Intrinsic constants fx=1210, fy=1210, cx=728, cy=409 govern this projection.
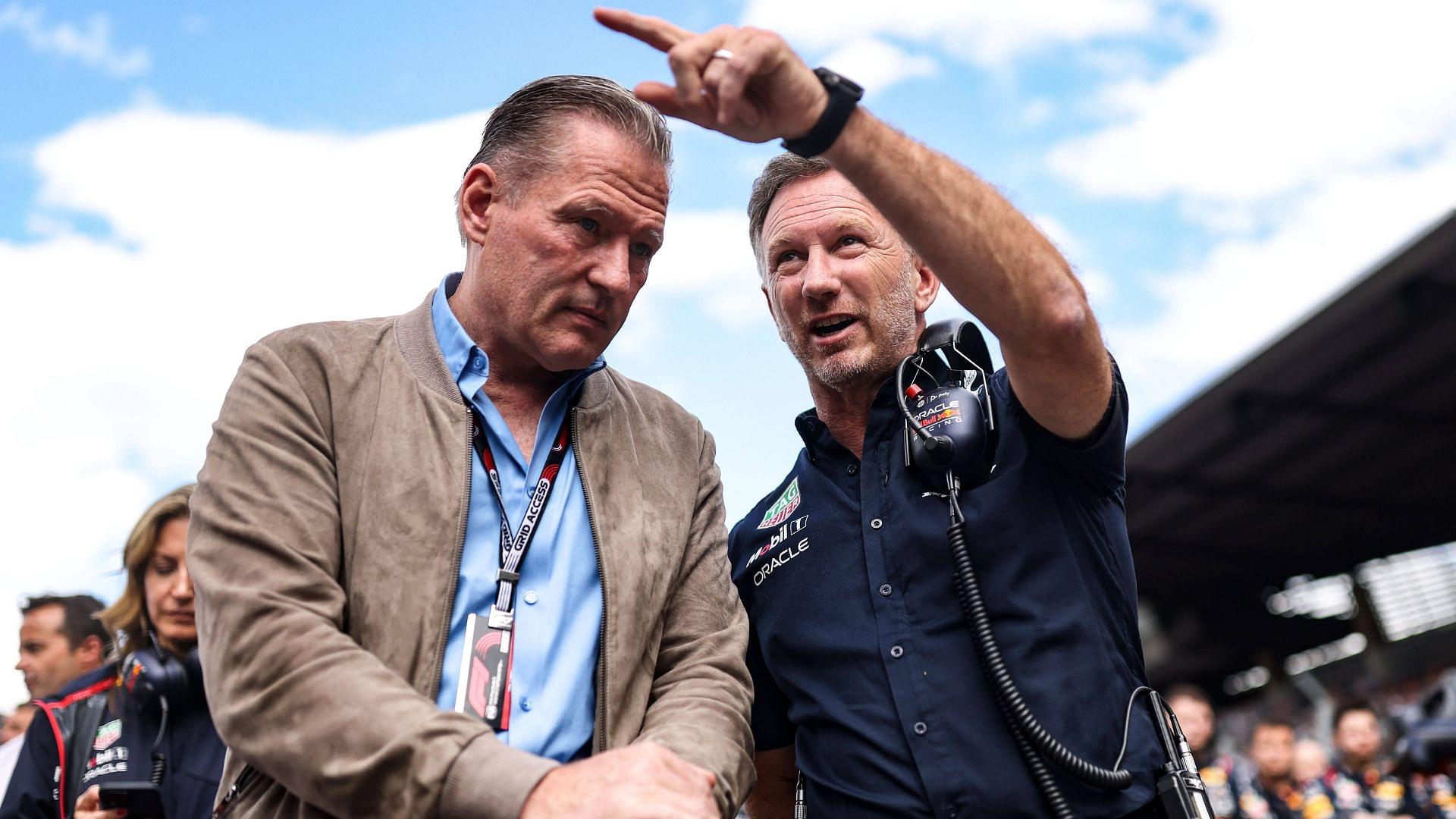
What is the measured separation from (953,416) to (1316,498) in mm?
15726

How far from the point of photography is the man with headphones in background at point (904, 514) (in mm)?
2176

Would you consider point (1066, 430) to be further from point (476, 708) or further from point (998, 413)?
point (476, 708)

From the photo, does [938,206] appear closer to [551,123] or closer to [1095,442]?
[1095,442]

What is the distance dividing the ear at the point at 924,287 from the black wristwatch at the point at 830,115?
1260 mm

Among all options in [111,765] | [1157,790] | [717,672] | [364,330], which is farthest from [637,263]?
[111,765]

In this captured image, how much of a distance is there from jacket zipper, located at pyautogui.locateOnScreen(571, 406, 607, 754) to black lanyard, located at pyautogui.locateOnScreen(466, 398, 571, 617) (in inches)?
2.2

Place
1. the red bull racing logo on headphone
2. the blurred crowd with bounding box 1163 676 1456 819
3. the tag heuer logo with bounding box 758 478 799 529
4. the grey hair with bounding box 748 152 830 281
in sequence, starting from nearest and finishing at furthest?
the red bull racing logo on headphone
the tag heuer logo with bounding box 758 478 799 529
the grey hair with bounding box 748 152 830 281
the blurred crowd with bounding box 1163 676 1456 819

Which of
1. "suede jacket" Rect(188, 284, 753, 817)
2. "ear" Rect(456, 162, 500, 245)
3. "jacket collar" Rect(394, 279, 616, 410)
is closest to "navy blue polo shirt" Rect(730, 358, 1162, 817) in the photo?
"suede jacket" Rect(188, 284, 753, 817)

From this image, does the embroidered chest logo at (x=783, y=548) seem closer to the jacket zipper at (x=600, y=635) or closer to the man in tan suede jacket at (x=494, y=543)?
the man in tan suede jacket at (x=494, y=543)

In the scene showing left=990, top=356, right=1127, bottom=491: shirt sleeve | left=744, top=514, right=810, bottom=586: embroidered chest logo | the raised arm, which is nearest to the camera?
the raised arm

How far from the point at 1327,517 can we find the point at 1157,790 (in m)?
16.7

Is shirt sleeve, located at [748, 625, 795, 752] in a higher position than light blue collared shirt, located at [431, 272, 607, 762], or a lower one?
lower

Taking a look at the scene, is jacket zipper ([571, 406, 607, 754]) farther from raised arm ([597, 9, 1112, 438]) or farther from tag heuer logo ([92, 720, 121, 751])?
tag heuer logo ([92, 720, 121, 751])

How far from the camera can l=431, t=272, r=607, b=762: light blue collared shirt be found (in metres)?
2.14
